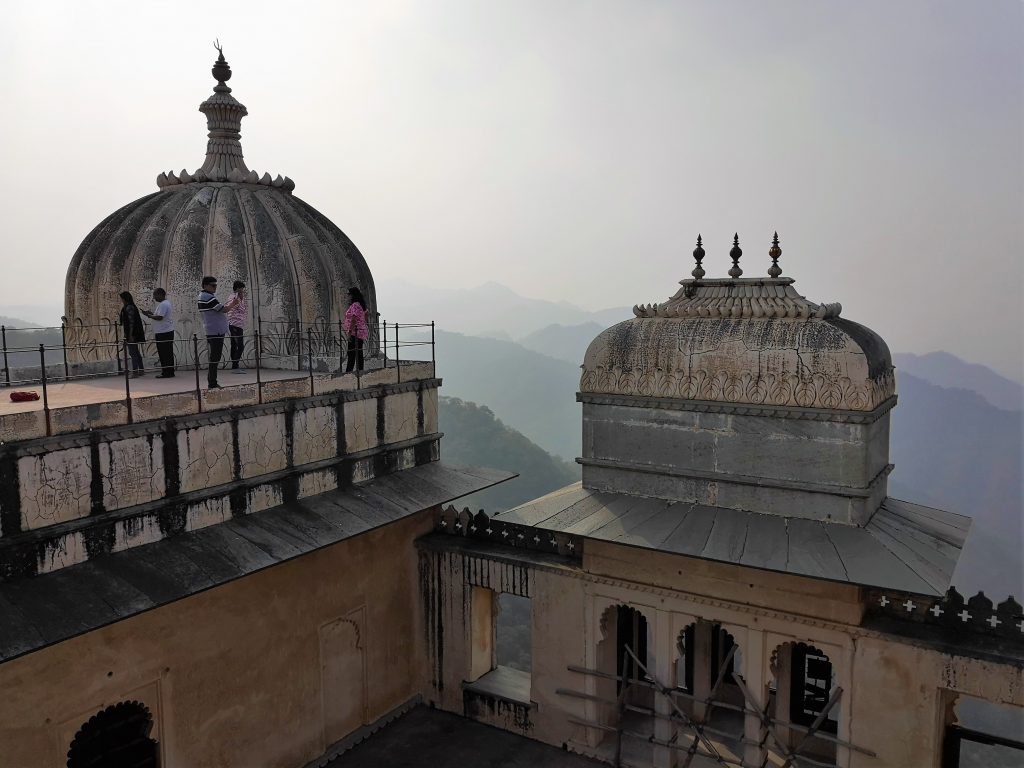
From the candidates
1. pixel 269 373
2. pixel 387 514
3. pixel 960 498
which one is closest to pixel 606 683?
pixel 387 514

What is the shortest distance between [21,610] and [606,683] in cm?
824

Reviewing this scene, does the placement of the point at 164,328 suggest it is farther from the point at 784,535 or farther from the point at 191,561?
the point at 784,535

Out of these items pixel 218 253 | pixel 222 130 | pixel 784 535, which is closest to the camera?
pixel 784 535

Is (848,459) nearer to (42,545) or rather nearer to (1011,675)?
(1011,675)

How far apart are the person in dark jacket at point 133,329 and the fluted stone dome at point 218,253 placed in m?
0.95

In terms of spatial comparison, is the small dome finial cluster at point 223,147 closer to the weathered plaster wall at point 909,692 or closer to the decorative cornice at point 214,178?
the decorative cornice at point 214,178

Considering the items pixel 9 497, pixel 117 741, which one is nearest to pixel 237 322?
pixel 9 497

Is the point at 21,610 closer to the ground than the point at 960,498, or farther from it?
farther from it

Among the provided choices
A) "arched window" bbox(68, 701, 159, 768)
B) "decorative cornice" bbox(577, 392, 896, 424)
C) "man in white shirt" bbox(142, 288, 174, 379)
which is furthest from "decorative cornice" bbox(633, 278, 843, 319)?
"arched window" bbox(68, 701, 159, 768)

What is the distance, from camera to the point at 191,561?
9.41 m

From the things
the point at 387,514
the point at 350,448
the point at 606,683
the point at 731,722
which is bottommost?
the point at 731,722

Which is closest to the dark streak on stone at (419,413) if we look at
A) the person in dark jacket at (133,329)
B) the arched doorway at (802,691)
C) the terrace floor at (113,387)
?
the terrace floor at (113,387)

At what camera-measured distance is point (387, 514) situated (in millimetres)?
11953

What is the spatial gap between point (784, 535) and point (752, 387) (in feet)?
6.71
